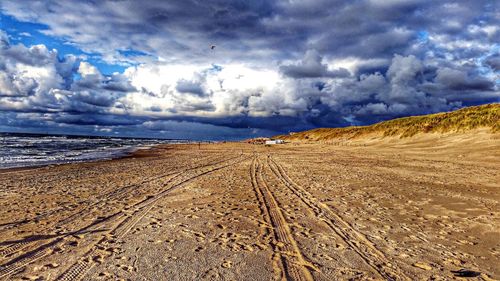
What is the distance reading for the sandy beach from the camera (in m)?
5.95

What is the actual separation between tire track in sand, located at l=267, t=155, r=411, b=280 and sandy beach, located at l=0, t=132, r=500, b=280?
0.12ft

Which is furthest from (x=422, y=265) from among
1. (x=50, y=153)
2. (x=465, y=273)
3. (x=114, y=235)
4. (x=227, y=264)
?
(x=50, y=153)

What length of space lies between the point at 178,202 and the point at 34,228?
179 inches

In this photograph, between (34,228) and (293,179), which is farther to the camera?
(293,179)

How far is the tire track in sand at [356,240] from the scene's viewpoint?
5965 mm

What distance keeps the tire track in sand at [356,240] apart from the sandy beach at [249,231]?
0.12 feet

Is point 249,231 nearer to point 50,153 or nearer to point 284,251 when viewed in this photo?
point 284,251

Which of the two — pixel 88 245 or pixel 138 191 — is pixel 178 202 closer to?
pixel 138 191

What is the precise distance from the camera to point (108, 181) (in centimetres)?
1627

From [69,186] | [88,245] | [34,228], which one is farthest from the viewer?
[69,186]

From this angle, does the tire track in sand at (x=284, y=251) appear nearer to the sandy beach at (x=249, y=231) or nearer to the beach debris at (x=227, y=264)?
the sandy beach at (x=249, y=231)

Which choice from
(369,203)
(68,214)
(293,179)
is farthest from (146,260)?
(293,179)

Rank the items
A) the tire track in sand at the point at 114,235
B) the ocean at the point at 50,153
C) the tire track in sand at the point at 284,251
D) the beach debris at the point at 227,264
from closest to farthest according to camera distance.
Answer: the tire track in sand at the point at 114,235 → the tire track in sand at the point at 284,251 → the beach debris at the point at 227,264 → the ocean at the point at 50,153

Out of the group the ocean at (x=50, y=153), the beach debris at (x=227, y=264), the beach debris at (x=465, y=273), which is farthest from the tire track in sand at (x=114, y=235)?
the ocean at (x=50, y=153)
